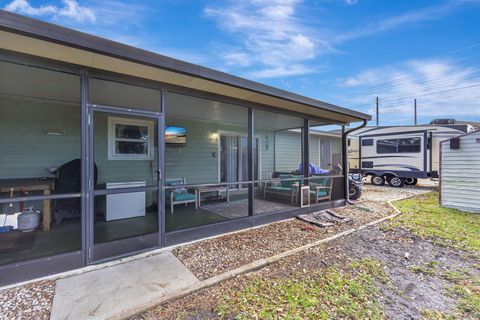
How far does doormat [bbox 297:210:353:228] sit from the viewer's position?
194 inches

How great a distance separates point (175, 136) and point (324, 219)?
166 inches


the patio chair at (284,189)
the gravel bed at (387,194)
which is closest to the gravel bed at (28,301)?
the patio chair at (284,189)

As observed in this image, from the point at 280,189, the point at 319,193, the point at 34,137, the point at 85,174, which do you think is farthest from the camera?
the point at 280,189

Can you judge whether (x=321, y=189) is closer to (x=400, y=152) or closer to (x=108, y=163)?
(x=108, y=163)

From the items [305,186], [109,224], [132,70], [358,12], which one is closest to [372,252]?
[305,186]

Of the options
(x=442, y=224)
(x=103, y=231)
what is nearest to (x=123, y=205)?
(x=103, y=231)

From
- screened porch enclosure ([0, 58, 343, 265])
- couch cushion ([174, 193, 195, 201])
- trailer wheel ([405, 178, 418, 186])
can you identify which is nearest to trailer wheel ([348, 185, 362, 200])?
screened porch enclosure ([0, 58, 343, 265])

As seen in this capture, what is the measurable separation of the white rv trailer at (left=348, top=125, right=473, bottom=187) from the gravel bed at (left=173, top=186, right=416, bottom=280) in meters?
6.50

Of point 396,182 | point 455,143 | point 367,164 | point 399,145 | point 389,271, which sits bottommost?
point 389,271

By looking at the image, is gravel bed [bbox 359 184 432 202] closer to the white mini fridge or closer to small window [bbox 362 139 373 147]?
small window [bbox 362 139 373 147]

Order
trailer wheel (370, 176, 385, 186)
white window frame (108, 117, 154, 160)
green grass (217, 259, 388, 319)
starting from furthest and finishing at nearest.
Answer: trailer wheel (370, 176, 385, 186) < white window frame (108, 117, 154, 160) < green grass (217, 259, 388, 319)

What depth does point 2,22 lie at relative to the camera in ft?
6.25

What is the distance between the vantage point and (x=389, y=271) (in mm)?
3000

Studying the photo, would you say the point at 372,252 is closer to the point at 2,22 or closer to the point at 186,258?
the point at 186,258
